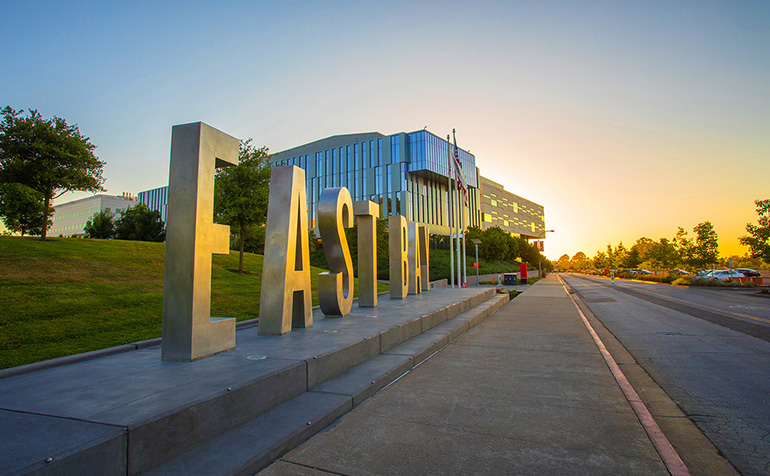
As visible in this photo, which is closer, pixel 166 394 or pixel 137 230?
pixel 166 394

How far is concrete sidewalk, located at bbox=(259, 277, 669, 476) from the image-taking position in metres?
3.24

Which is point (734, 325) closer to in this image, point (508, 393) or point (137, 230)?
point (508, 393)

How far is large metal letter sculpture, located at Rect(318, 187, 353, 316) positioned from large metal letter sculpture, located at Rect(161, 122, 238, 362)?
12.4 ft

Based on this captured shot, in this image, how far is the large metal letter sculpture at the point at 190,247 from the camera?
203 inches

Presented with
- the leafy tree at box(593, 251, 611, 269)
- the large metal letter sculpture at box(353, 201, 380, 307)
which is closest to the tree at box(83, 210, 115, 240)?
the large metal letter sculpture at box(353, 201, 380, 307)

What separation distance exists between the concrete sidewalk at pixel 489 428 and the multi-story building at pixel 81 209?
116 m

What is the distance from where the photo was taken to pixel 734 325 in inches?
456

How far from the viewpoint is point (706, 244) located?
186ft

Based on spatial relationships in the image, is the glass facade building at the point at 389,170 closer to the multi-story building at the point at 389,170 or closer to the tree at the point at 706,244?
the multi-story building at the point at 389,170

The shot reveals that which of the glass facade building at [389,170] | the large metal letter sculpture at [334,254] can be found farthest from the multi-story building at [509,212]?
the large metal letter sculpture at [334,254]

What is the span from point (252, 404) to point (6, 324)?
7141mm

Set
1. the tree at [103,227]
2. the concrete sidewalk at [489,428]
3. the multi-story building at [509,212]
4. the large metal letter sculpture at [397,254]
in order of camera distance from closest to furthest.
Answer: the concrete sidewalk at [489,428]
the large metal letter sculpture at [397,254]
the tree at [103,227]
the multi-story building at [509,212]

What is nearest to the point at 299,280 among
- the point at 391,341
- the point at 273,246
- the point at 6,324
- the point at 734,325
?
the point at 273,246

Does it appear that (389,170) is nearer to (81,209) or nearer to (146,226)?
(146,226)
